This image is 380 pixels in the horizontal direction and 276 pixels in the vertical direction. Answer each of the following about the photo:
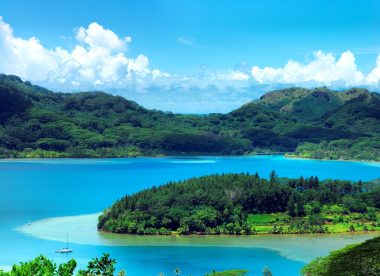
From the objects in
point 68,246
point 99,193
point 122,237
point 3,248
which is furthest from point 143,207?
point 99,193

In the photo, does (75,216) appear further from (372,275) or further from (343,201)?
(372,275)

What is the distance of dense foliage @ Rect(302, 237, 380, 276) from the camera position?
54.7 meters

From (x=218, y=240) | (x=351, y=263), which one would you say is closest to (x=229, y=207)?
(x=218, y=240)

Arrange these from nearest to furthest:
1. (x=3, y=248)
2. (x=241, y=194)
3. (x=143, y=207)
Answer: (x=3, y=248) < (x=143, y=207) < (x=241, y=194)

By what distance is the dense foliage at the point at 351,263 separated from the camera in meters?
54.7

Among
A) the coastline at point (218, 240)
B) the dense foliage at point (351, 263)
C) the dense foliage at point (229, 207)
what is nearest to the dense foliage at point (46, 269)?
the dense foliage at point (351, 263)

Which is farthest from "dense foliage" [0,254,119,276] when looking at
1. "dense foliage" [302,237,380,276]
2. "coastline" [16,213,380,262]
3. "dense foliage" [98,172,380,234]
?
"dense foliage" [98,172,380,234]

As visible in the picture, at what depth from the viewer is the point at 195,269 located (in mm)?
79125

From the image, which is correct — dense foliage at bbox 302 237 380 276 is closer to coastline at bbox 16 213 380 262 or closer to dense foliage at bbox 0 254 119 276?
coastline at bbox 16 213 380 262

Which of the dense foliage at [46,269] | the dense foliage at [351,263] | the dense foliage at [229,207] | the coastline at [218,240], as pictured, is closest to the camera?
the dense foliage at [46,269]

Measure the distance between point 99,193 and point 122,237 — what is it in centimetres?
6460

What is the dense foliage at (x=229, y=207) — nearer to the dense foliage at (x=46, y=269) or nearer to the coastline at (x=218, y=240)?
the coastline at (x=218, y=240)

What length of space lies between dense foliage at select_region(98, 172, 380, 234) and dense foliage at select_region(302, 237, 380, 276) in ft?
120

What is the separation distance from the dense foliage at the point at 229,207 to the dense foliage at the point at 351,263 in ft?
120
